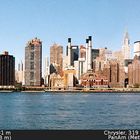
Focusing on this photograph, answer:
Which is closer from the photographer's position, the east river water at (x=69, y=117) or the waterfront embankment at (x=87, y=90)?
the east river water at (x=69, y=117)

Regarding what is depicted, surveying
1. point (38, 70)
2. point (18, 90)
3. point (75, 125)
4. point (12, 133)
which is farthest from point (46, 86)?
point (12, 133)

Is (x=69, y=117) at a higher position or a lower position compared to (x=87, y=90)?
Result: higher

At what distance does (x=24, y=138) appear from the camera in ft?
29.4

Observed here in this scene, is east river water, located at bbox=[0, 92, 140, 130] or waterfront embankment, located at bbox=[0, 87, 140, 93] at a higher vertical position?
east river water, located at bbox=[0, 92, 140, 130]

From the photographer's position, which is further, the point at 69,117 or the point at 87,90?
the point at 87,90

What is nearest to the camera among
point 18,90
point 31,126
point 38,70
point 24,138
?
point 24,138

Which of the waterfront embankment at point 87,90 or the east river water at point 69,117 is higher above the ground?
the east river water at point 69,117

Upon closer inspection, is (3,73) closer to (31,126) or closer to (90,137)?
(31,126)

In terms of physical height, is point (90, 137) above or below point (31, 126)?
above

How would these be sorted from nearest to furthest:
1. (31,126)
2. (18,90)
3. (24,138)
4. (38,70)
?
1. (24,138)
2. (31,126)
3. (18,90)
4. (38,70)

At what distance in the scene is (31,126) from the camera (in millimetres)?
26969

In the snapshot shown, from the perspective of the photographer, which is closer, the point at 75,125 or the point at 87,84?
the point at 75,125

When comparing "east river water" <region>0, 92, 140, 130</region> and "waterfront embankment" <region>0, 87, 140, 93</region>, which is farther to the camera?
"waterfront embankment" <region>0, 87, 140, 93</region>

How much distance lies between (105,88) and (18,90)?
40.0m
